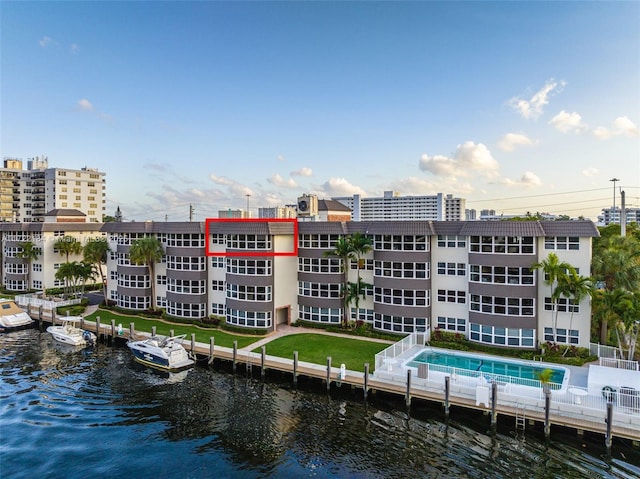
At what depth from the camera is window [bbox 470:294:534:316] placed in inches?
1289

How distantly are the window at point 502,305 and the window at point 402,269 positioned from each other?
15.1 feet

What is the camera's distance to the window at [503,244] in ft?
108

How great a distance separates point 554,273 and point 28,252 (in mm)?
64479

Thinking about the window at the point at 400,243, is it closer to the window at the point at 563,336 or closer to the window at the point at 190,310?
the window at the point at 563,336

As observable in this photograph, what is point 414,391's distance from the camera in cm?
2631

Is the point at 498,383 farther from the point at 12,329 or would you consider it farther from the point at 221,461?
the point at 12,329

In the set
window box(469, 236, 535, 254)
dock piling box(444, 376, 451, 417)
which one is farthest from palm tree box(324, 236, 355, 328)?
dock piling box(444, 376, 451, 417)

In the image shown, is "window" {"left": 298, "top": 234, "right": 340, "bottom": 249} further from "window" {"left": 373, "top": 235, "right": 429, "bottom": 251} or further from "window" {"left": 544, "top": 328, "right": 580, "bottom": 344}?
"window" {"left": 544, "top": 328, "right": 580, "bottom": 344}

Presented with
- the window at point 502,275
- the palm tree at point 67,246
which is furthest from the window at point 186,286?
the window at point 502,275

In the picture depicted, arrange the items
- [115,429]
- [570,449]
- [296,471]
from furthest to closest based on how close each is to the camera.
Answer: [115,429] → [570,449] → [296,471]

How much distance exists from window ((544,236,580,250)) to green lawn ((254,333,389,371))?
14969 millimetres

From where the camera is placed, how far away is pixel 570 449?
835 inches

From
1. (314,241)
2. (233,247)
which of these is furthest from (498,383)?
(233,247)

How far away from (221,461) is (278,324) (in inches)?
871
